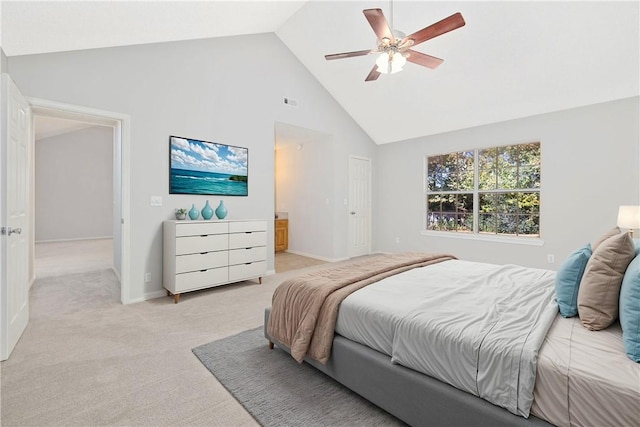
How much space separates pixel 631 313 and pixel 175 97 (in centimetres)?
431

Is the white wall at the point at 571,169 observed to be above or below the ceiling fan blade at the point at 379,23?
below

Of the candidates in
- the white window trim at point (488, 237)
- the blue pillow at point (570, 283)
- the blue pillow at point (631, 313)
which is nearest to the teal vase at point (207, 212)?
the blue pillow at point (570, 283)

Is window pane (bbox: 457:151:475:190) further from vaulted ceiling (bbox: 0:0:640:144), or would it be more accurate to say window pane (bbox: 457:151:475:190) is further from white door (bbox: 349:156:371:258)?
white door (bbox: 349:156:371:258)

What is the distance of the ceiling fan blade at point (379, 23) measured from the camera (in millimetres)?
2314

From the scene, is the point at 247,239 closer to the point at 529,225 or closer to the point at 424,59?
the point at 424,59

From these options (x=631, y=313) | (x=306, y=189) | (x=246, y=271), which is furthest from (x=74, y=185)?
(x=631, y=313)

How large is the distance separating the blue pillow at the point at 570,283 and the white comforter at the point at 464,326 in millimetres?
61

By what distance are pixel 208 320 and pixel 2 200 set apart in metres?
1.79

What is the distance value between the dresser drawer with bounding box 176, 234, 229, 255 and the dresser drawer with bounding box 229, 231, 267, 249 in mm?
86

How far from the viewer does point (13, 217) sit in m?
2.34

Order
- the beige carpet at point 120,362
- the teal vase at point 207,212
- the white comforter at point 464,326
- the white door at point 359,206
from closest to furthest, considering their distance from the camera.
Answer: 1. the white comforter at point 464,326
2. the beige carpet at point 120,362
3. the teal vase at point 207,212
4. the white door at point 359,206

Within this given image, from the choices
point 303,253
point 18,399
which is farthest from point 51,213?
point 18,399

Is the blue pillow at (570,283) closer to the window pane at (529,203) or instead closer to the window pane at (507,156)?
the window pane at (529,203)

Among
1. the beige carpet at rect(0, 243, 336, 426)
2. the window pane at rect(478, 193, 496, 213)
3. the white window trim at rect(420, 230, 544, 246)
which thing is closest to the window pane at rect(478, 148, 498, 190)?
the window pane at rect(478, 193, 496, 213)
